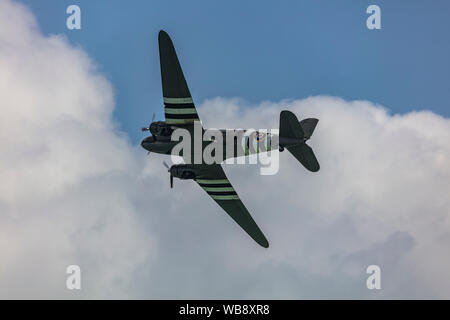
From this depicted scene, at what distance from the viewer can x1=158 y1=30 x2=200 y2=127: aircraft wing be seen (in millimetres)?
49844

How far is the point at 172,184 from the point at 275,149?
8390mm

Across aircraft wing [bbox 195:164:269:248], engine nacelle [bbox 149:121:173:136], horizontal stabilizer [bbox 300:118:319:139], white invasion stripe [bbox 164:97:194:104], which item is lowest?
aircraft wing [bbox 195:164:269:248]

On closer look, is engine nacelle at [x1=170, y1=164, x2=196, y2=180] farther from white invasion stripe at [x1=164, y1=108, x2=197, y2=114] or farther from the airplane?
white invasion stripe at [x1=164, y1=108, x2=197, y2=114]

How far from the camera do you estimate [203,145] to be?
170ft

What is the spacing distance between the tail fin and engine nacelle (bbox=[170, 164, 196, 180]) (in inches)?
303

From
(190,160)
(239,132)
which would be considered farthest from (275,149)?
(190,160)

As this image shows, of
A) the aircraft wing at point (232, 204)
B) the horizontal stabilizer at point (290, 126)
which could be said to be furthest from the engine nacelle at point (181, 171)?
the horizontal stabilizer at point (290, 126)

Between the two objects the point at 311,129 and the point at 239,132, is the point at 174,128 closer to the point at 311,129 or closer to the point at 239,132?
the point at 239,132

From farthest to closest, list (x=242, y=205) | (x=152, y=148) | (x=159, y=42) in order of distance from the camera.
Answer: (x=242, y=205) < (x=152, y=148) < (x=159, y=42)

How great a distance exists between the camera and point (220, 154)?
52.2m

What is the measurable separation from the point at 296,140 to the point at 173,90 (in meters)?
9.46

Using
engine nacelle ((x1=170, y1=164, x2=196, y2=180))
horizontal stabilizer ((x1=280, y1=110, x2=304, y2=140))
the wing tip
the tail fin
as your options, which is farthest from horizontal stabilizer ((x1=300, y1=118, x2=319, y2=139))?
the wing tip

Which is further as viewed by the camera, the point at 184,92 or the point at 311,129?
the point at 311,129

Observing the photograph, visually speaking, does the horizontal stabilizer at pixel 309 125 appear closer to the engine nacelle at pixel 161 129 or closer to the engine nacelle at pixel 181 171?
the engine nacelle at pixel 181 171
